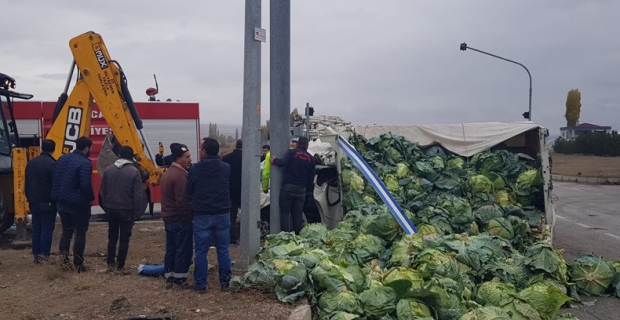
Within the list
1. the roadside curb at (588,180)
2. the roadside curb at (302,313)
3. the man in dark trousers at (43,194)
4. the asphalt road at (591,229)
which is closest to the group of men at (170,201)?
the man in dark trousers at (43,194)

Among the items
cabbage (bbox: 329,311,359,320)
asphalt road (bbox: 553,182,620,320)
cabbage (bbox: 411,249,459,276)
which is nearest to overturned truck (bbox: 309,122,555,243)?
asphalt road (bbox: 553,182,620,320)

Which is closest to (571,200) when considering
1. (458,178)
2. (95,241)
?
(458,178)

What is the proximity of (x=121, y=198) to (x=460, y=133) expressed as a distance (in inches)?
292

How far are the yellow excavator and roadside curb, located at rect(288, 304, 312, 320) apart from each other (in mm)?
5115

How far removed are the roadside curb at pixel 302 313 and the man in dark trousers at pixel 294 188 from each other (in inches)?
Result: 160

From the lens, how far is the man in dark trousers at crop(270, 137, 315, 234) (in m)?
10.0

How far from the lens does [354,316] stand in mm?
5852

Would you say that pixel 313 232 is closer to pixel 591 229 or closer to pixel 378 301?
pixel 378 301

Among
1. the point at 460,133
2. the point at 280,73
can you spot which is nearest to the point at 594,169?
the point at 460,133

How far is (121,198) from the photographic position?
A: 8133 mm

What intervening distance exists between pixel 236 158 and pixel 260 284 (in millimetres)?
4651

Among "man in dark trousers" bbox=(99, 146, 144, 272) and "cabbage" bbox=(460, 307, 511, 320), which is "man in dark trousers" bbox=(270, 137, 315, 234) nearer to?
"man in dark trousers" bbox=(99, 146, 144, 272)

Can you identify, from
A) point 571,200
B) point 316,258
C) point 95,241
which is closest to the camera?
point 316,258

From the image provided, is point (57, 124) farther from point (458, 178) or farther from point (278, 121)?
point (458, 178)
